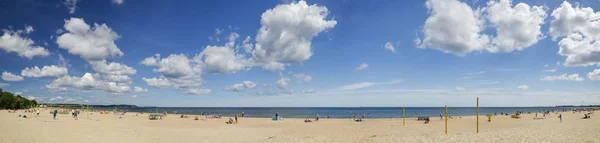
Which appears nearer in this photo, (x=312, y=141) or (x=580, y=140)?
(x=580, y=140)

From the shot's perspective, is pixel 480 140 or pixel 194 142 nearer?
pixel 480 140

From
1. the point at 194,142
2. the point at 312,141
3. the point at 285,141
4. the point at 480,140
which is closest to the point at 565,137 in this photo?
the point at 480,140

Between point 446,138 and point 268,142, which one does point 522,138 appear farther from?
point 268,142

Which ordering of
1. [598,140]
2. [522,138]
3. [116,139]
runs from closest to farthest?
[598,140]
[522,138]
[116,139]

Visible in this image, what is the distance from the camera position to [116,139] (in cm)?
1827

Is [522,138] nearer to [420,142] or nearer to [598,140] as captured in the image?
[598,140]

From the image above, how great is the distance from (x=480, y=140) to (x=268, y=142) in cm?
1083

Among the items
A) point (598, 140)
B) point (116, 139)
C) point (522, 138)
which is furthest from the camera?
point (116, 139)

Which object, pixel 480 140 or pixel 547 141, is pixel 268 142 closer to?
pixel 480 140

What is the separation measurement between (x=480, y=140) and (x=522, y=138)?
2505 millimetres

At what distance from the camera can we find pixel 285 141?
55.8 feet

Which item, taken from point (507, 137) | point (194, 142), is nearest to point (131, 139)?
point (194, 142)

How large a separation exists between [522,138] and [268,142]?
1326 cm

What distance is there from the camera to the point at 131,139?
61.3 ft
